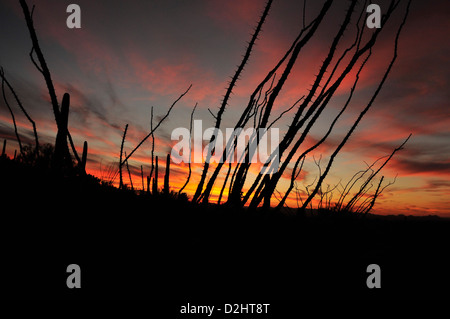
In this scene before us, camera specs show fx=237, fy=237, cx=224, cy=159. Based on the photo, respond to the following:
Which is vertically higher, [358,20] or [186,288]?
[358,20]

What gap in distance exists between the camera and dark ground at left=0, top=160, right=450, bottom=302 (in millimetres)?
1090

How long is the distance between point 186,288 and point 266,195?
30.4 inches

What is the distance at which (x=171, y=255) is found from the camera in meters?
1.33

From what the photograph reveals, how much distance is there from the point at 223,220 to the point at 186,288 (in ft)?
2.05

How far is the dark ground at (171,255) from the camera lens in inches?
42.9

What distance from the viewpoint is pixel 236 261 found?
1371 mm

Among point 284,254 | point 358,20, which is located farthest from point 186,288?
point 358,20
